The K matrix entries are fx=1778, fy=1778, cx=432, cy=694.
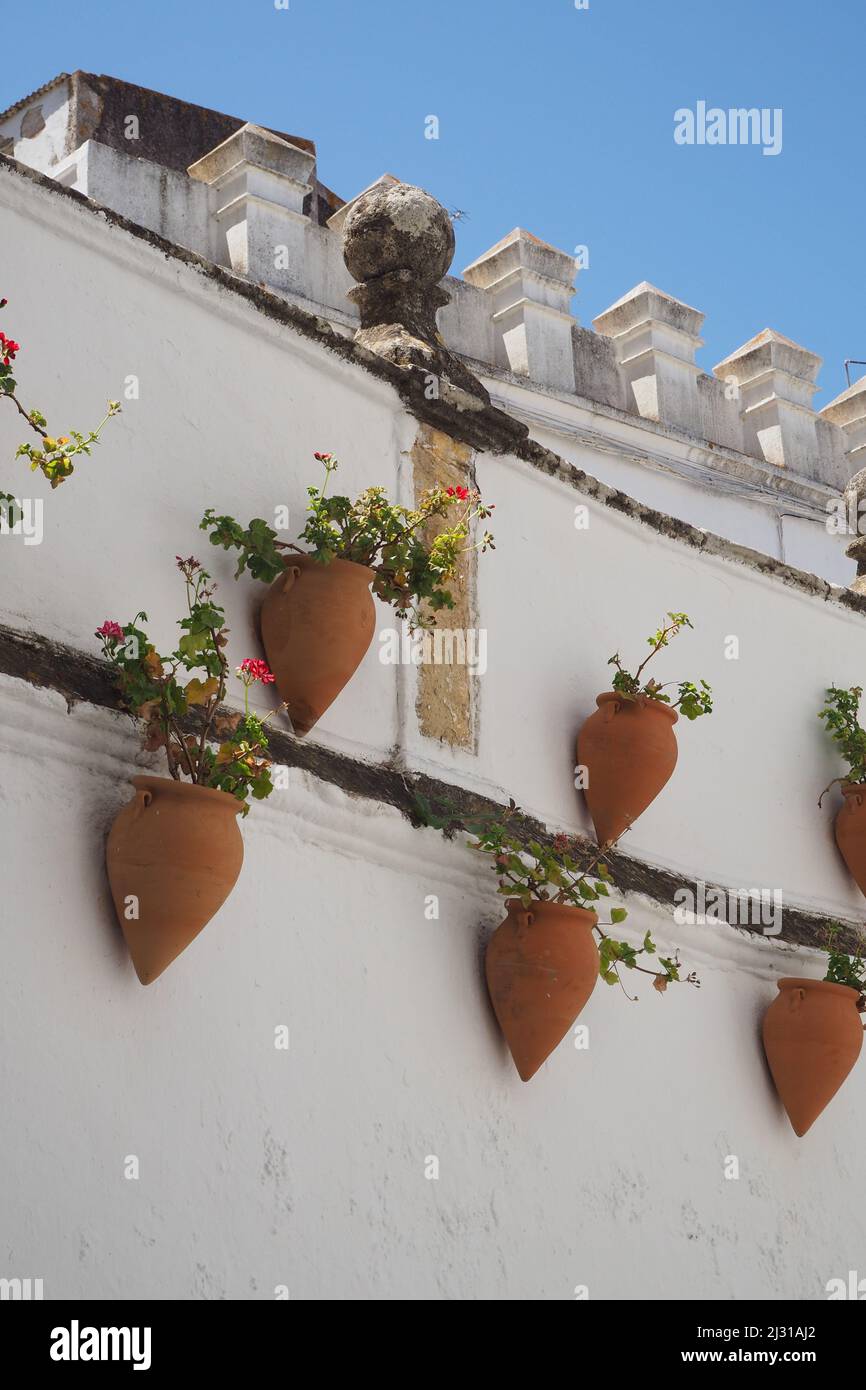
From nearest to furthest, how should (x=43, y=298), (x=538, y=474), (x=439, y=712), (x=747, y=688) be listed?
(x=43, y=298)
(x=439, y=712)
(x=538, y=474)
(x=747, y=688)

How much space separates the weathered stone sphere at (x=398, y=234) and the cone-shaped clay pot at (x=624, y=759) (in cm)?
141

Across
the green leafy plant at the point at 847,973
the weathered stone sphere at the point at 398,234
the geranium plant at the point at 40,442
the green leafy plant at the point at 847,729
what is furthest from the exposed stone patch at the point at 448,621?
the green leafy plant at the point at 847,729

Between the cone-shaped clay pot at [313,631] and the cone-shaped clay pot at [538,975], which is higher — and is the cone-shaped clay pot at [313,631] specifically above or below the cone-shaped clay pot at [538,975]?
above

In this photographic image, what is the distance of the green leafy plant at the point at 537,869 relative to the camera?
14.5 feet

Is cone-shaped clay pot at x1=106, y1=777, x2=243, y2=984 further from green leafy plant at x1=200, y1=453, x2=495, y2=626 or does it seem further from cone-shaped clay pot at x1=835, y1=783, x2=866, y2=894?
cone-shaped clay pot at x1=835, y1=783, x2=866, y2=894

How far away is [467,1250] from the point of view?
4012mm

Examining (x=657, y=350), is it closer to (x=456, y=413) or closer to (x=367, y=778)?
(x=456, y=413)

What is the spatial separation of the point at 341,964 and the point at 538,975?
1.86ft

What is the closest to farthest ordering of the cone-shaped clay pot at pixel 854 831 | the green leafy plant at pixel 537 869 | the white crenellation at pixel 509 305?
the green leafy plant at pixel 537 869 < the cone-shaped clay pot at pixel 854 831 < the white crenellation at pixel 509 305

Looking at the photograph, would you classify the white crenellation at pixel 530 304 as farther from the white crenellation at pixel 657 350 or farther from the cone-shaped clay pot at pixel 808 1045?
the cone-shaped clay pot at pixel 808 1045
